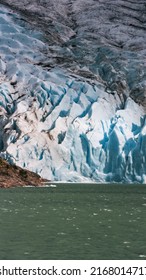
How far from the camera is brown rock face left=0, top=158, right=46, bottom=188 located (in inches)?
3890

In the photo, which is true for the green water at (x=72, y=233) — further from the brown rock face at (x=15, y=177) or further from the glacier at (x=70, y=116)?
the glacier at (x=70, y=116)

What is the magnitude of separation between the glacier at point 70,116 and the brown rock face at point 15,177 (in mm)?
9588

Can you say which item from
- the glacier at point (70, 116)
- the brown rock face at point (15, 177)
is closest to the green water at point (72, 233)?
the brown rock face at point (15, 177)

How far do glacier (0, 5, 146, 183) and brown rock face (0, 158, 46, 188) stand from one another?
9588 mm

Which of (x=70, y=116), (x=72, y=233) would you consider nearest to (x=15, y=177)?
(x=70, y=116)

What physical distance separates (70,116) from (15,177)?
3044 cm

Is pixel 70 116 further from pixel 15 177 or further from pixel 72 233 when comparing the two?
pixel 72 233

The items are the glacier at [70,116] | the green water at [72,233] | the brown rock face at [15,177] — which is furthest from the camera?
the glacier at [70,116]

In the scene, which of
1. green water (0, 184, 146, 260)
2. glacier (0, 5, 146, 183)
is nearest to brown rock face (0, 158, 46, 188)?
glacier (0, 5, 146, 183)

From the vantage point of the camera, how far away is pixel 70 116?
130m

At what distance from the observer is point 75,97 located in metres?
134

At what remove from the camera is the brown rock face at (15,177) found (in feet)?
324

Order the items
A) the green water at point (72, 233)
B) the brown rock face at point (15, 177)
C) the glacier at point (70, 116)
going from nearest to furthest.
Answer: the green water at point (72, 233) < the brown rock face at point (15, 177) < the glacier at point (70, 116)
